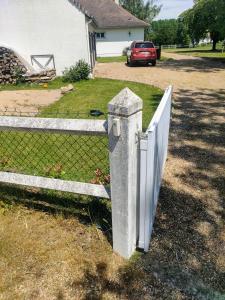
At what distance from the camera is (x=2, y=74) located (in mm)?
13219

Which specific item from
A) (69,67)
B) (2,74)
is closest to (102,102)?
(69,67)

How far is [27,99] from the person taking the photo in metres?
10.1

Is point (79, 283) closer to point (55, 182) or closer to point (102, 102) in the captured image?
point (55, 182)

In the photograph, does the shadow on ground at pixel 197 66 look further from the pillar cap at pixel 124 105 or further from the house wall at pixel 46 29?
the pillar cap at pixel 124 105

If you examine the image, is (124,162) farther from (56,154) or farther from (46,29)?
(46,29)

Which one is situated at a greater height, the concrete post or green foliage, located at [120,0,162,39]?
green foliage, located at [120,0,162,39]

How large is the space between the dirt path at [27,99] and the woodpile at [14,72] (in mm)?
1992

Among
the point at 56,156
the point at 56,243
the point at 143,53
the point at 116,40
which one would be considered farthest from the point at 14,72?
the point at 116,40

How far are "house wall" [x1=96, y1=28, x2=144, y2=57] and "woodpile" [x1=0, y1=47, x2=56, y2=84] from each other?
17.8 m

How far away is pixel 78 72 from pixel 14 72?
3.08 metres

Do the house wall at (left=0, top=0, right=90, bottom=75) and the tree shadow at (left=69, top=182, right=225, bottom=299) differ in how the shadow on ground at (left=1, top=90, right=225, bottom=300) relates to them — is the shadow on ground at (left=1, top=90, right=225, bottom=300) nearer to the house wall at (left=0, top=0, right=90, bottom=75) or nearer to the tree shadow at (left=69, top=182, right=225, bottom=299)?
the tree shadow at (left=69, top=182, right=225, bottom=299)

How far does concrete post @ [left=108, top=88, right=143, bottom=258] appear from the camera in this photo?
6.91 feet

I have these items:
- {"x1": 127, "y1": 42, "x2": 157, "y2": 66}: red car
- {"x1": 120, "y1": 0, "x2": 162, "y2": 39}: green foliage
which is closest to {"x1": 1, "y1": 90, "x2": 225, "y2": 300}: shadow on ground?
{"x1": 127, "y1": 42, "x2": 157, "y2": 66}: red car

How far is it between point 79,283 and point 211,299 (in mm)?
1177
